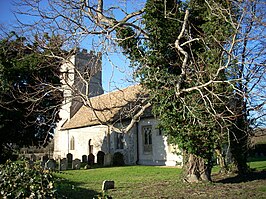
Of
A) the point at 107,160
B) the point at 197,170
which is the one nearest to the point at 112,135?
the point at 107,160

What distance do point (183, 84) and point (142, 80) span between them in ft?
5.81

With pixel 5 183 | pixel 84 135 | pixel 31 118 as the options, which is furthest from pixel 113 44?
pixel 84 135

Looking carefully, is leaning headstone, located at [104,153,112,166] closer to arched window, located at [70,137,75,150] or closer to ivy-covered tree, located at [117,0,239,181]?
arched window, located at [70,137,75,150]

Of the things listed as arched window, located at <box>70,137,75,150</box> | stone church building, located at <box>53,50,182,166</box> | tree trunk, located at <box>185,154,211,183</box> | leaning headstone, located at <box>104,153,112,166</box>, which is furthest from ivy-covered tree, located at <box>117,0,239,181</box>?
arched window, located at <box>70,137,75,150</box>

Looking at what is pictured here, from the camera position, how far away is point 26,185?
220 inches

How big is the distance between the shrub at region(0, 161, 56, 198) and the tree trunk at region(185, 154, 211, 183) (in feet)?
23.5

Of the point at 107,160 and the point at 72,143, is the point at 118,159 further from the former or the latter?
the point at 72,143

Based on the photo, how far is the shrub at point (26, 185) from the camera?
527cm

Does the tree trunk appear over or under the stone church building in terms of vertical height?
under

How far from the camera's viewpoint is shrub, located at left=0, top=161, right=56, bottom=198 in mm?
5273

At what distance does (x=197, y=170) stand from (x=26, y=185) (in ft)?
26.4

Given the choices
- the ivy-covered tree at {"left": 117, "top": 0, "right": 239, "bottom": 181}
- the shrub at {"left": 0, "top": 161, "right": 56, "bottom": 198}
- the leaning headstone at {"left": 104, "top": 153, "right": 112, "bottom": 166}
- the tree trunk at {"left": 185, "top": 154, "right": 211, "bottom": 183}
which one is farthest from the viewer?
the leaning headstone at {"left": 104, "top": 153, "right": 112, "bottom": 166}

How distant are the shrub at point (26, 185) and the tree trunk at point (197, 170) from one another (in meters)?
7.17

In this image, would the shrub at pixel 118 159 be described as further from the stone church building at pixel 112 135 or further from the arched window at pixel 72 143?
the arched window at pixel 72 143
